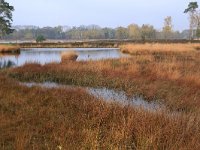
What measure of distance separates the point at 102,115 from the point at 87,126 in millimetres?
879

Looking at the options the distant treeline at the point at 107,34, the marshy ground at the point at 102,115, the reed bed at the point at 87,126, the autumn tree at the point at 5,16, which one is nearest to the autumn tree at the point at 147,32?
the distant treeline at the point at 107,34

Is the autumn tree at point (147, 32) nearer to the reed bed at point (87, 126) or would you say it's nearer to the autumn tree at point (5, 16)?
the autumn tree at point (5, 16)

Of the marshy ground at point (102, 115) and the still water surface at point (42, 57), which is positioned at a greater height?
the marshy ground at point (102, 115)

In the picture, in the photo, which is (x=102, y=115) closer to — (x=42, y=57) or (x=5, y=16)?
(x=42, y=57)

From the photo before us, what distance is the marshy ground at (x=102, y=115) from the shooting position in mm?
6820

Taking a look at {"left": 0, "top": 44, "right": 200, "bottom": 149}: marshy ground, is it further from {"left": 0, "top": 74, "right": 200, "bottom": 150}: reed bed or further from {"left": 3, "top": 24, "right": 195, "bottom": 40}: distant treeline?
{"left": 3, "top": 24, "right": 195, "bottom": 40}: distant treeline

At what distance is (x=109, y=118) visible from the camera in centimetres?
885

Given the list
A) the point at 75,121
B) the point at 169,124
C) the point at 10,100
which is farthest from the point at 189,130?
the point at 10,100

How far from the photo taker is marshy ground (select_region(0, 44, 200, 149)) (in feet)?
22.4

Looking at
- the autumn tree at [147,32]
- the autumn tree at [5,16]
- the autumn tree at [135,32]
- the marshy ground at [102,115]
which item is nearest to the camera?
the marshy ground at [102,115]

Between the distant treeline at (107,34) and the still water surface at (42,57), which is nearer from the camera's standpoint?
the still water surface at (42,57)

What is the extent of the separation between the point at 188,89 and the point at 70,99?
18.3ft

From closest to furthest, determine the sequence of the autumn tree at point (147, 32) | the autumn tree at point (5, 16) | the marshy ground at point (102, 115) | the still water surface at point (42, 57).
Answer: the marshy ground at point (102, 115) < the still water surface at point (42, 57) < the autumn tree at point (5, 16) < the autumn tree at point (147, 32)

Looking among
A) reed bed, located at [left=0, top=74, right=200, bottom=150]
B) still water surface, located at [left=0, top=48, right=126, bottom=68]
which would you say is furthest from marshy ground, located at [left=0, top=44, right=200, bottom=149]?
still water surface, located at [left=0, top=48, right=126, bottom=68]
